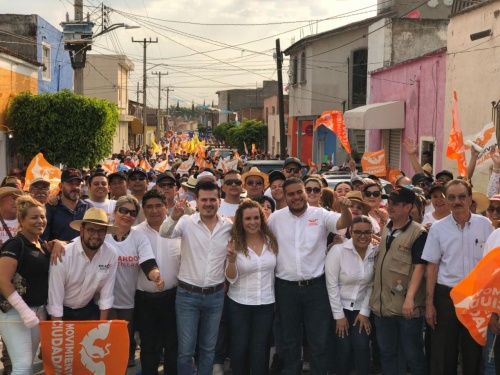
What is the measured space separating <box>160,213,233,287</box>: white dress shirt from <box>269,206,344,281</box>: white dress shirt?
51 centimetres

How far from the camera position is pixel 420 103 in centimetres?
1973

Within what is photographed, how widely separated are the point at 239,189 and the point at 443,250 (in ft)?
8.55

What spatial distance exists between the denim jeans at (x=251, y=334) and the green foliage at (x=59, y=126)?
55.2 ft

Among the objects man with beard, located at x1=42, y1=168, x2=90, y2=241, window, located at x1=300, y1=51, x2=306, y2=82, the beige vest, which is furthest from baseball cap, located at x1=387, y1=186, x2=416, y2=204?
window, located at x1=300, y1=51, x2=306, y2=82

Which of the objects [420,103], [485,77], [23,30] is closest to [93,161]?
[23,30]

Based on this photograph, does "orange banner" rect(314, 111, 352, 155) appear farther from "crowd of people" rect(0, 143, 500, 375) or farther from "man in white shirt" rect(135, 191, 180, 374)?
"man in white shirt" rect(135, 191, 180, 374)

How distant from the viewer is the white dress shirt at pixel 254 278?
6.36 metres

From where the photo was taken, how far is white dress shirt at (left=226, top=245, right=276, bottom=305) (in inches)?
251

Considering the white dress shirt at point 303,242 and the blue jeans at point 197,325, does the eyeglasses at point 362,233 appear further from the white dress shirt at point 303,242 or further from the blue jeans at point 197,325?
the blue jeans at point 197,325

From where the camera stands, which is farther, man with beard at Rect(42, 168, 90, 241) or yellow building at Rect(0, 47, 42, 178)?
yellow building at Rect(0, 47, 42, 178)

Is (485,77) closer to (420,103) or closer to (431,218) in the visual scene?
(420,103)

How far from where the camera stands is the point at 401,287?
6.30 metres

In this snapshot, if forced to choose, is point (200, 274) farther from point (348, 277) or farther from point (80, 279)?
point (348, 277)

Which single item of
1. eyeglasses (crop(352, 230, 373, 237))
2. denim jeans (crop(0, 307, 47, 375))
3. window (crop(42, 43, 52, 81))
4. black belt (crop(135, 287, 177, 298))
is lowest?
denim jeans (crop(0, 307, 47, 375))
